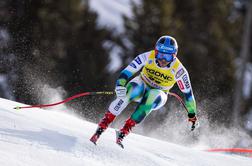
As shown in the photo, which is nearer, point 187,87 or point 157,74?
point 157,74

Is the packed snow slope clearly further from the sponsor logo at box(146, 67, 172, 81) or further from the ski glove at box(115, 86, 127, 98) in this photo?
the sponsor logo at box(146, 67, 172, 81)

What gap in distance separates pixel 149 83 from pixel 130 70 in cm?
39

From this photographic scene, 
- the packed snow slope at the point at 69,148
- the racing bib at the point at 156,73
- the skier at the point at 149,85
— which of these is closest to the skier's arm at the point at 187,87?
the skier at the point at 149,85

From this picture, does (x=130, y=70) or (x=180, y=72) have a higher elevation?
(x=180, y=72)

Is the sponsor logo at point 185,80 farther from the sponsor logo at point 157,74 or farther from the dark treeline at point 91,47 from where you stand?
the dark treeline at point 91,47

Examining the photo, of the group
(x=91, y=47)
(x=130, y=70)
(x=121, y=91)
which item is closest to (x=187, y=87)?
(x=130, y=70)

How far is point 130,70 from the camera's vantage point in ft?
29.9

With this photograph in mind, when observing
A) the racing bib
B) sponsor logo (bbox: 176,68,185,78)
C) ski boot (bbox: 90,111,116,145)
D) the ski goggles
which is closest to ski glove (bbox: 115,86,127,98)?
ski boot (bbox: 90,111,116,145)

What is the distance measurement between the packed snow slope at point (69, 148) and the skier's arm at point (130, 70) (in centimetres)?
88

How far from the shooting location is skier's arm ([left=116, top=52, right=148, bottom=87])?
890cm

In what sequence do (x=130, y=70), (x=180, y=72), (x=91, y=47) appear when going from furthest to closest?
(x=91, y=47)
(x=180, y=72)
(x=130, y=70)

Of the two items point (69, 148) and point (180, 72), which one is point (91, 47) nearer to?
point (180, 72)

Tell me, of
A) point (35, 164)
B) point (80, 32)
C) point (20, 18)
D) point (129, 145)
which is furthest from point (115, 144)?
point (80, 32)

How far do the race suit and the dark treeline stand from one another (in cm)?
1185
